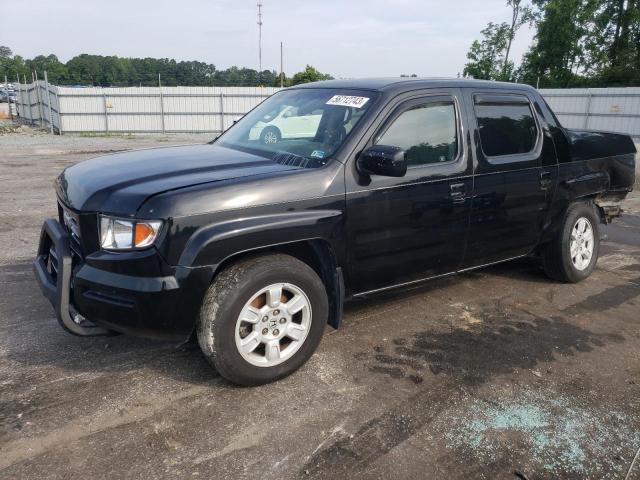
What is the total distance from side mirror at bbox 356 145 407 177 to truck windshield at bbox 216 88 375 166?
0.77 feet

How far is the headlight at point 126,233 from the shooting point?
292 centimetres


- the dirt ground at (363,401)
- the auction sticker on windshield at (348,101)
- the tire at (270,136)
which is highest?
the auction sticker on windshield at (348,101)

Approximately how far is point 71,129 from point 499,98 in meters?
24.3

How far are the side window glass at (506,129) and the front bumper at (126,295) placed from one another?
254 cm

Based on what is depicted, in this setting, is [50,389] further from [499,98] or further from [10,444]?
[499,98]

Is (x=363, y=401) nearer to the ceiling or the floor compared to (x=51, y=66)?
nearer to the floor

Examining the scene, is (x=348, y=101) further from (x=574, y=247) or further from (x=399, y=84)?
(x=574, y=247)

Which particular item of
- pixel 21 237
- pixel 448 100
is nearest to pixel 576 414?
pixel 448 100

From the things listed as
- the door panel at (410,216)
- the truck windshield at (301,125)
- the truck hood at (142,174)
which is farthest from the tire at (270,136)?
the door panel at (410,216)

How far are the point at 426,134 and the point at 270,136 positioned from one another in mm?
1170

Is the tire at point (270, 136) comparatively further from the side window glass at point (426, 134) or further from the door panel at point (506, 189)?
the door panel at point (506, 189)

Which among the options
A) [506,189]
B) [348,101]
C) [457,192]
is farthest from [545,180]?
[348,101]

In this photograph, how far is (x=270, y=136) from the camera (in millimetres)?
4168

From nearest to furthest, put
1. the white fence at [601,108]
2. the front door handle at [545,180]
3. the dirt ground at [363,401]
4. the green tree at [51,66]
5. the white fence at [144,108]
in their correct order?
the dirt ground at [363,401]
the front door handle at [545,180]
the white fence at [601,108]
the white fence at [144,108]
the green tree at [51,66]
